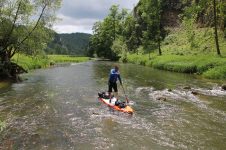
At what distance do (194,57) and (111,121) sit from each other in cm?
3352

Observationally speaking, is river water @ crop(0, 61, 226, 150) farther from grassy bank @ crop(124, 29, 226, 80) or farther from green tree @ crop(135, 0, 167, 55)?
green tree @ crop(135, 0, 167, 55)

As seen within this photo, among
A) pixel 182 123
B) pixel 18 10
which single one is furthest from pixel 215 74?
pixel 18 10

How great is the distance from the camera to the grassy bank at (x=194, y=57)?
125 feet

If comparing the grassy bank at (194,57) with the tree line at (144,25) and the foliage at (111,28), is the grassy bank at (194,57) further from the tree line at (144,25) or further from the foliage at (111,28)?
the foliage at (111,28)

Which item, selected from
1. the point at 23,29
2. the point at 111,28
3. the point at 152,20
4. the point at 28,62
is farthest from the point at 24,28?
the point at 111,28

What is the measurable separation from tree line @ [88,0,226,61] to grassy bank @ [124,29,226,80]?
2304 millimetres

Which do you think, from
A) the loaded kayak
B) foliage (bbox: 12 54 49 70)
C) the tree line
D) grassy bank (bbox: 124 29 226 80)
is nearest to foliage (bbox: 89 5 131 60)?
the tree line

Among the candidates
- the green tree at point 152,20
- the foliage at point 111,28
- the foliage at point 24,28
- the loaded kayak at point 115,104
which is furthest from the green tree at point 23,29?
the foliage at point 111,28

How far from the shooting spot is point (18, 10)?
35.3 m

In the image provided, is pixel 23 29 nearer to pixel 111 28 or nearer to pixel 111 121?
pixel 111 121

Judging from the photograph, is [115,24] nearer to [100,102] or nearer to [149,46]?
[149,46]

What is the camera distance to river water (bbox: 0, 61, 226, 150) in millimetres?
13664

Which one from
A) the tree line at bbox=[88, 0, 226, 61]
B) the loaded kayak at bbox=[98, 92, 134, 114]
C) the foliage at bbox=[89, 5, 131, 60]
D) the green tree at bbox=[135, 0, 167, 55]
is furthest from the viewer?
the foliage at bbox=[89, 5, 131, 60]

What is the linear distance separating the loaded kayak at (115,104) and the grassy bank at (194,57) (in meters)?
17.3
